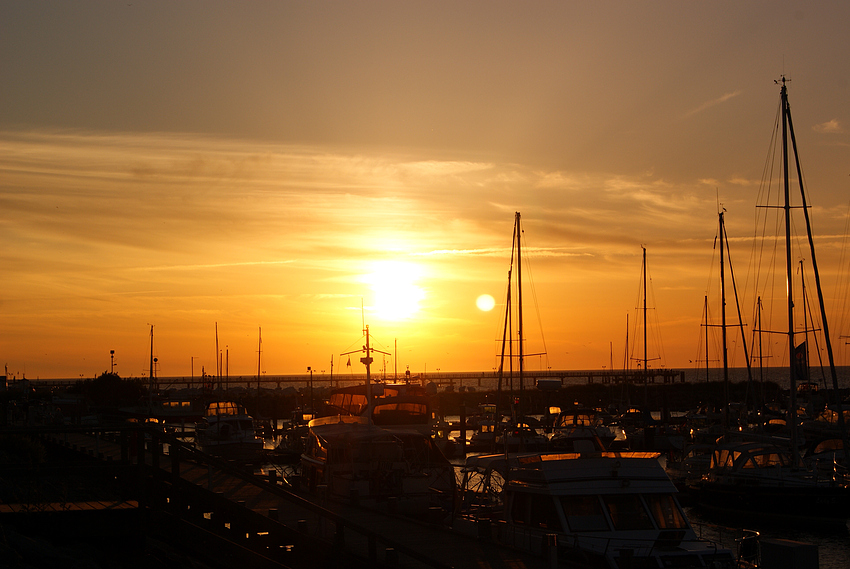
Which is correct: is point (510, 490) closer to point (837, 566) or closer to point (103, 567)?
point (103, 567)

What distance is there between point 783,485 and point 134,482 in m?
25.7

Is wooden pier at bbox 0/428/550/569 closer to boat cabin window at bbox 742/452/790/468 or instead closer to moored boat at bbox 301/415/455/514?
moored boat at bbox 301/415/455/514

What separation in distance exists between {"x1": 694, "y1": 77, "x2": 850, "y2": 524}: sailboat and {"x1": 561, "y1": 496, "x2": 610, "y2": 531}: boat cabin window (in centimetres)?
1748

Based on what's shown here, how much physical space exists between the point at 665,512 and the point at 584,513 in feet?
5.76

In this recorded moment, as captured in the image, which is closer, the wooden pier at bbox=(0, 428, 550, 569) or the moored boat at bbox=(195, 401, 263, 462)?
the wooden pier at bbox=(0, 428, 550, 569)

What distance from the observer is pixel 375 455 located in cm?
2658

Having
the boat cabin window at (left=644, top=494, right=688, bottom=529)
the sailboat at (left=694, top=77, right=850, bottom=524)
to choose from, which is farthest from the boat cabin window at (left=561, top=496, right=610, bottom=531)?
the sailboat at (left=694, top=77, right=850, bottom=524)

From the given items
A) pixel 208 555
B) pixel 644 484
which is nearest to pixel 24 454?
pixel 208 555

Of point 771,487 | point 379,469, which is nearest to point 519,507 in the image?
point 379,469

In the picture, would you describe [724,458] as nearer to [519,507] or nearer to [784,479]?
[784,479]

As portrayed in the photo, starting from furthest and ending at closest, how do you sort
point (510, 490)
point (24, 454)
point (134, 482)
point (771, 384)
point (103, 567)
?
point (771, 384) < point (24, 454) < point (510, 490) < point (134, 482) < point (103, 567)

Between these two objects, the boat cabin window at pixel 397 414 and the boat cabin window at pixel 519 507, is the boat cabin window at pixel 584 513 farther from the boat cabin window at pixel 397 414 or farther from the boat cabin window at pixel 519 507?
the boat cabin window at pixel 397 414

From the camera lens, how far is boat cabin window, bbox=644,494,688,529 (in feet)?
54.4

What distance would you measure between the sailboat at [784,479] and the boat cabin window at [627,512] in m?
17.0
